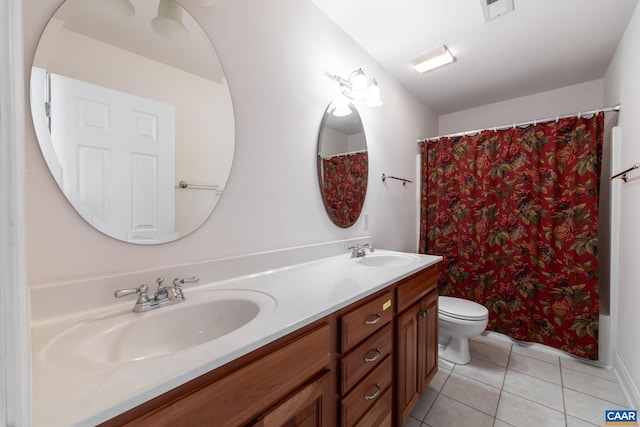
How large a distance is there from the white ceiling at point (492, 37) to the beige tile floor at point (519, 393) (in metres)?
2.32

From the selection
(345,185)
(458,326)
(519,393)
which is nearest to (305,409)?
(345,185)

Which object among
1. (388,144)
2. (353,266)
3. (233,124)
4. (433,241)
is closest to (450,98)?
(388,144)

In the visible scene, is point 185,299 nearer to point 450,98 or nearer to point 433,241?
point 433,241

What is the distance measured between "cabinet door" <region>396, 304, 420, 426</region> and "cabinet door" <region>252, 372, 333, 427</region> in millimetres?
498

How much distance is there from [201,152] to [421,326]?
138 centimetres

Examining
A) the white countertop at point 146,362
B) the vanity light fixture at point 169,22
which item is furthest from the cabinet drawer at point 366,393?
the vanity light fixture at point 169,22

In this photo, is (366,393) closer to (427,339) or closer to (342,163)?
(427,339)

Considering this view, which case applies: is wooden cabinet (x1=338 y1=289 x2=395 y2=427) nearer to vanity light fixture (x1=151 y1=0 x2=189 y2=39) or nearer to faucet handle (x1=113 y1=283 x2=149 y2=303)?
faucet handle (x1=113 y1=283 x2=149 y2=303)

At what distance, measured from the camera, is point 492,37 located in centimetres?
175

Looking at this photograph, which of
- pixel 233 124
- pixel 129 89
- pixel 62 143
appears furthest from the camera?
pixel 233 124

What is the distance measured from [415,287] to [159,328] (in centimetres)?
112

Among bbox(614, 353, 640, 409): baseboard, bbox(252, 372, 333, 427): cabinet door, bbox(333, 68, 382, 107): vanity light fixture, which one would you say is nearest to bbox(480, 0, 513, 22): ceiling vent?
bbox(333, 68, 382, 107): vanity light fixture

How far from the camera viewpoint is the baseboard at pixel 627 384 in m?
1.41

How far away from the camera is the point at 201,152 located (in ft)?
3.37
